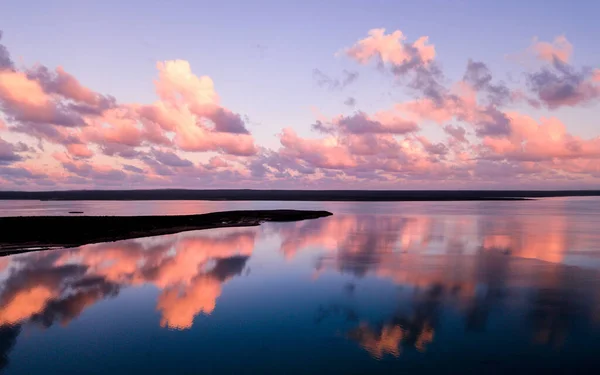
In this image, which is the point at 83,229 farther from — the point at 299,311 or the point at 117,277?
the point at 299,311

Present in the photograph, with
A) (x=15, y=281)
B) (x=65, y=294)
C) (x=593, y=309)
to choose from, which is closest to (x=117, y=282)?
(x=65, y=294)

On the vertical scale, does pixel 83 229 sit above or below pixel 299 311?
above

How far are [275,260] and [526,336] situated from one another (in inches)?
671

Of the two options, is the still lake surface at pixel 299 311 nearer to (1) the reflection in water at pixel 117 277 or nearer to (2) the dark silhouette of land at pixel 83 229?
(1) the reflection in water at pixel 117 277

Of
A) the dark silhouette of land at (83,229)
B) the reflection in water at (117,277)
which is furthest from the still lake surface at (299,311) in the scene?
the dark silhouette of land at (83,229)

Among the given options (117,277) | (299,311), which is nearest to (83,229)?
Result: (117,277)

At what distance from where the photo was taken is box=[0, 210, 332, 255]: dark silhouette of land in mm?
35125

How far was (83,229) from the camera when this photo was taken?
43156 mm

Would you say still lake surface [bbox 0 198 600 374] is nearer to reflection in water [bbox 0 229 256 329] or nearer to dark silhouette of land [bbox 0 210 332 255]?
reflection in water [bbox 0 229 256 329]

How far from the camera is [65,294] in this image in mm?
19219

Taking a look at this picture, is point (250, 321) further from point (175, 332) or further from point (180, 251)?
point (180, 251)

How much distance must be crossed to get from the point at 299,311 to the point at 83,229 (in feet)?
110

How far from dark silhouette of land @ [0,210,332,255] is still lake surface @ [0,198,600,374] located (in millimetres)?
5550

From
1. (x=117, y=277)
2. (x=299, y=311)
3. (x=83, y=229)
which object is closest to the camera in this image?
(x=299, y=311)
